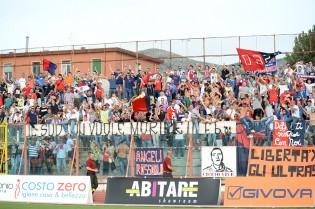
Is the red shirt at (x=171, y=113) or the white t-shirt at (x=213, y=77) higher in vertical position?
the white t-shirt at (x=213, y=77)

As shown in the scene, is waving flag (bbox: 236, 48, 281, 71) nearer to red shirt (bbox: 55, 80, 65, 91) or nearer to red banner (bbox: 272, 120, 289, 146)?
red banner (bbox: 272, 120, 289, 146)

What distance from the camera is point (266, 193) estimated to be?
24359 millimetres

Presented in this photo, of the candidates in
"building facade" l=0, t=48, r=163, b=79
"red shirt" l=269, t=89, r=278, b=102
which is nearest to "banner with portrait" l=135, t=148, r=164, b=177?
"red shirt" l=269, t=89, r=278, b=102

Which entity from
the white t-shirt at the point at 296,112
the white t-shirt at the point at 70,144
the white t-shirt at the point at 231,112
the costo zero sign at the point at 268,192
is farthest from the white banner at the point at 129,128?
the costo zero sign at the point at 268,192

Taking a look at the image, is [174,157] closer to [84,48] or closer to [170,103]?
[170,103]

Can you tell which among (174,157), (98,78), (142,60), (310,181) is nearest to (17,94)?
(98,78)

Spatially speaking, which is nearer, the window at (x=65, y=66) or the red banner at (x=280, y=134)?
the red banner at (x=280, y=134)

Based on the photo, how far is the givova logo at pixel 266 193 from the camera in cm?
2402

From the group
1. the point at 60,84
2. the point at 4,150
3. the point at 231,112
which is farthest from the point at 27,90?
the point at 231,112

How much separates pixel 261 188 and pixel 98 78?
1537 cm

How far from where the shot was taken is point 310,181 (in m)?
24.0

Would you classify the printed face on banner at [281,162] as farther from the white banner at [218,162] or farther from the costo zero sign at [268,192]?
the costo zero sign at [268,192]

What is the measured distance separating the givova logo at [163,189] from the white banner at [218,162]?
6.16 feet

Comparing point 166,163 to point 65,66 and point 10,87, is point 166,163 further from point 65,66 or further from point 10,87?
point 65,66
